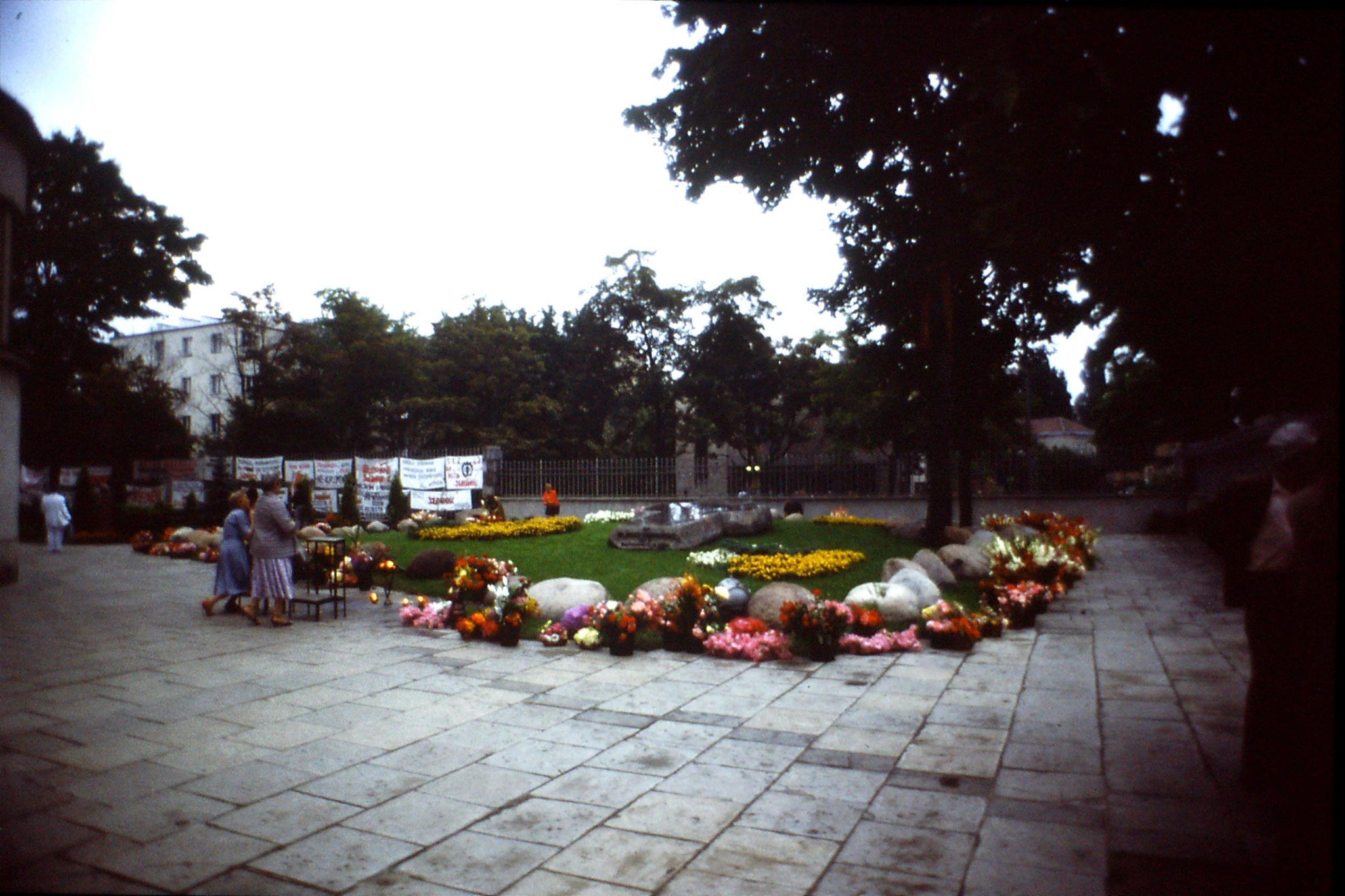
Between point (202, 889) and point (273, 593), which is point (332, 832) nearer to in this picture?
point (202, 889)

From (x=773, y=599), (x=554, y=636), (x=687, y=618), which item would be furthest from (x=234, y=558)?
(x=773, y=599)

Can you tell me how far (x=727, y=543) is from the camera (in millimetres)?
15383

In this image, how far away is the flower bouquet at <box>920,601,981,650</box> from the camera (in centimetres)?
770

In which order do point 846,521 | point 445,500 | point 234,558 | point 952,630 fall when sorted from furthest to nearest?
point 445,500 < point 846,521 < point 234,558 < point 952,630

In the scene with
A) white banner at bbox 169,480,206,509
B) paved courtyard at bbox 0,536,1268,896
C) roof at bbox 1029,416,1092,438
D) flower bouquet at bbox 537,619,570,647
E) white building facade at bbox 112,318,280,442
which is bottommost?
flower bouquet at bbox 537,619,570,647

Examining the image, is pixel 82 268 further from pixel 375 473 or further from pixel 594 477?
pixel 594 477

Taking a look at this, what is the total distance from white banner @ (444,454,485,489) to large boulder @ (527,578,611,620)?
13.4 meters

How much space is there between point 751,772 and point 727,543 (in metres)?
10.9

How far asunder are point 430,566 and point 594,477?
11.6 meters

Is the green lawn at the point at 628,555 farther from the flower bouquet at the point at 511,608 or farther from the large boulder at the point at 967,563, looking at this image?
the flower bouquet at the point at 511,608

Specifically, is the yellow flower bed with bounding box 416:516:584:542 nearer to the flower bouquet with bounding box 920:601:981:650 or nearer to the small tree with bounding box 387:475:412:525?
the small tree with bounding box 387:475:412:525

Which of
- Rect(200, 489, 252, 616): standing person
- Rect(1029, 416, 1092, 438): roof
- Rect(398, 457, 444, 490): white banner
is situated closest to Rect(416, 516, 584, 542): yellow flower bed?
Rect(398, 457, 444, 490): white banner

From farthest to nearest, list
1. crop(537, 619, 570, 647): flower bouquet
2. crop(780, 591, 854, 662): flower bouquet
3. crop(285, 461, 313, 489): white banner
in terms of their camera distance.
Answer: crop(285, 461, 313, 489): white banner → crop(537, 619, 570, 647): flower bouquet → crop(780, 591, 854, 662): flower bouquet

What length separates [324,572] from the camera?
11.3m
